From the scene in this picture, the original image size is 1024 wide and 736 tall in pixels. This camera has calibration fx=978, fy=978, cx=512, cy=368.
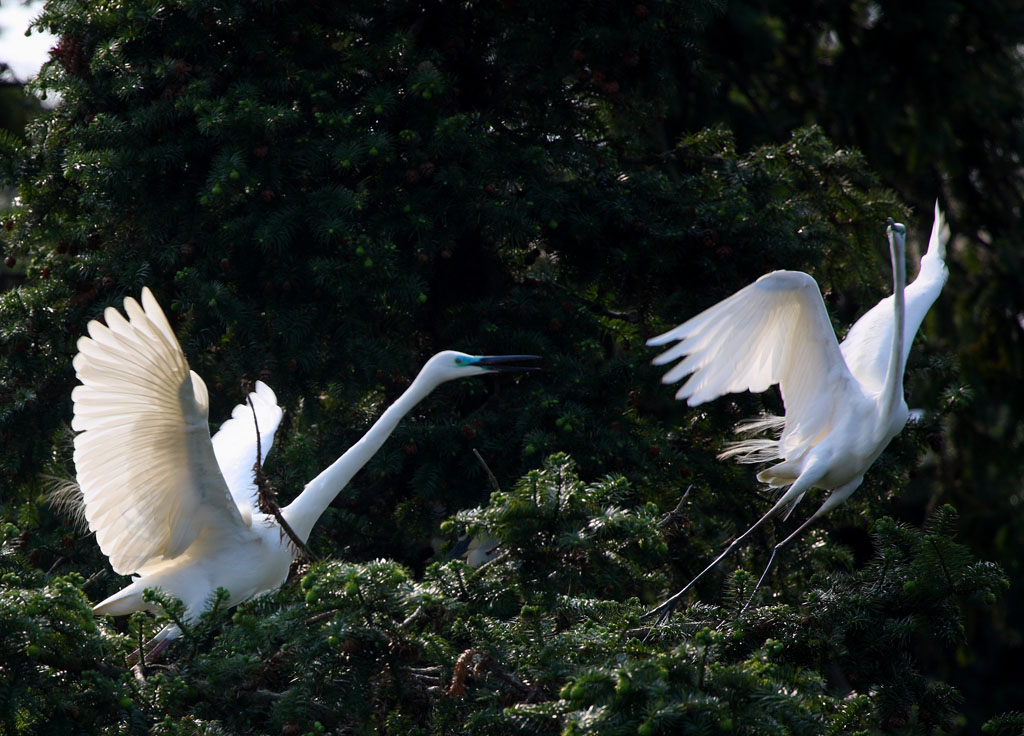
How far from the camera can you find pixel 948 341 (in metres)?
1.46

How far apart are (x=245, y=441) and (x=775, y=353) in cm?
258

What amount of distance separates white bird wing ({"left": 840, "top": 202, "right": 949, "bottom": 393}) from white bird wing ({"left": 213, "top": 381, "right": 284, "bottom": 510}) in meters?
2.65

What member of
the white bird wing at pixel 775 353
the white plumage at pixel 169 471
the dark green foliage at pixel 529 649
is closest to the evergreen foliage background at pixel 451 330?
the dark green foliage at pixel 529 649

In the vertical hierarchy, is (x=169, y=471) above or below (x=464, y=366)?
above

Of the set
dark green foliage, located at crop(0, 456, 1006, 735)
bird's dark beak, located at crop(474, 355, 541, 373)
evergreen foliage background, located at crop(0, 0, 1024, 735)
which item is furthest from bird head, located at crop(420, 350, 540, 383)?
dark green foliage, located at crop(0, 456, 1006, 735)

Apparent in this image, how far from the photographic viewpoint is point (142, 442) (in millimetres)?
3340

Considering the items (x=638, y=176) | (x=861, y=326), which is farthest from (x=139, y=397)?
(x=861, y=326)

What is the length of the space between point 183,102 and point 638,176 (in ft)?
6.69

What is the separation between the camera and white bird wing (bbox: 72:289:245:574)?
10.2ft

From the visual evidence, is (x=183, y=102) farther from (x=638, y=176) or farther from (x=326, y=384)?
(x=638, y=176)

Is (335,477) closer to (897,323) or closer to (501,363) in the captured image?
(501,363)

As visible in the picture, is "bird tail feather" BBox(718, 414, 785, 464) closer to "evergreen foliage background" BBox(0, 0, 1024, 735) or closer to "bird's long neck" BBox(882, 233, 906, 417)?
"evergreen foliage background" BBox(0, 0, 1024, 735)

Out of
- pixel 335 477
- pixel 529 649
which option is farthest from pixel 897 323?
pixel 335 477

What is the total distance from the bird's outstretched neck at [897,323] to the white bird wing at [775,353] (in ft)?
0.75
